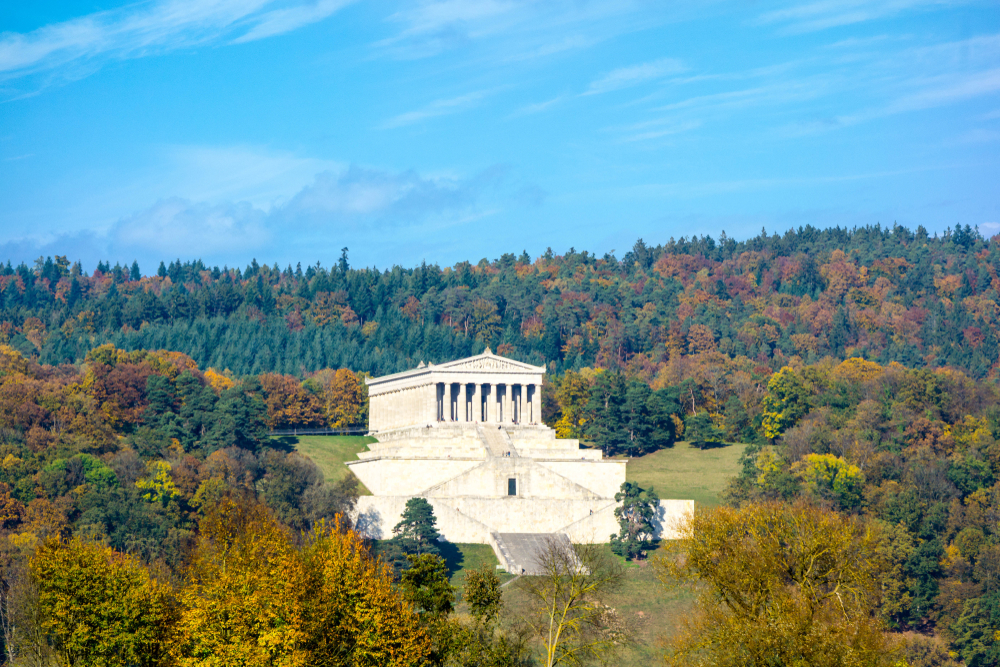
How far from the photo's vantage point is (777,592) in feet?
109

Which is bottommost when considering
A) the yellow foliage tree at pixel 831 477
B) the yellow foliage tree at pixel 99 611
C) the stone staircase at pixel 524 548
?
the stone staircase at pixel 524 548

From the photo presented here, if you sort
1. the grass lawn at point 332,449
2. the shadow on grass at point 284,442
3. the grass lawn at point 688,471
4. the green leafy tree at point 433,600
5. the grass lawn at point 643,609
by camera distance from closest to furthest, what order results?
the green leafy tree at point 433,600 → the grass lawn at point 643,609 → the grass lawn at point 688,471 → the grass lawn at point 332,449 → the shadow on grass at point 284,442

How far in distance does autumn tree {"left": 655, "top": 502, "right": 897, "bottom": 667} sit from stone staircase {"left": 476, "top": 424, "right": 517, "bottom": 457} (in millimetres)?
47514

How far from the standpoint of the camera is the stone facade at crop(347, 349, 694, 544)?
247 feet

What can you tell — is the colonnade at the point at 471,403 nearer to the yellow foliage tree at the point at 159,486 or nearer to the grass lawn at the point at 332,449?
the grass lawn at the point at 332,449

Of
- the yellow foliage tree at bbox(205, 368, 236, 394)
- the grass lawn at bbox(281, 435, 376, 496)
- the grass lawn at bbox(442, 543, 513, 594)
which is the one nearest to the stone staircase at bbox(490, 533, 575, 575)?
the grass lawn at bbox(442, 543, 513, 594)

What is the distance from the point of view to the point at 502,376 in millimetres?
95562

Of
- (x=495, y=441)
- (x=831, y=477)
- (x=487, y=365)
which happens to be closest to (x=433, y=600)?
(x=831, y=477)

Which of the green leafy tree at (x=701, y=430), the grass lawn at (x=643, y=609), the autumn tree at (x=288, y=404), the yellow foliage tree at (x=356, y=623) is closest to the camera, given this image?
the yellow foliage tree at (x=356, y=623)

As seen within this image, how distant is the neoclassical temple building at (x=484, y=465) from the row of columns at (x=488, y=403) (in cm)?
7

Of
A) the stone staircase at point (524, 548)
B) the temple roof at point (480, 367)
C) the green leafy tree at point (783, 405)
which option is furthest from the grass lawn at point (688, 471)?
the temple roof at point (480, 367)

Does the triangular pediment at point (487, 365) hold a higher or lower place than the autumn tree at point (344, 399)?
higher

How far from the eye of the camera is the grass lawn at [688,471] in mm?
82875

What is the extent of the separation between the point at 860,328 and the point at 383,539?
314 feet
